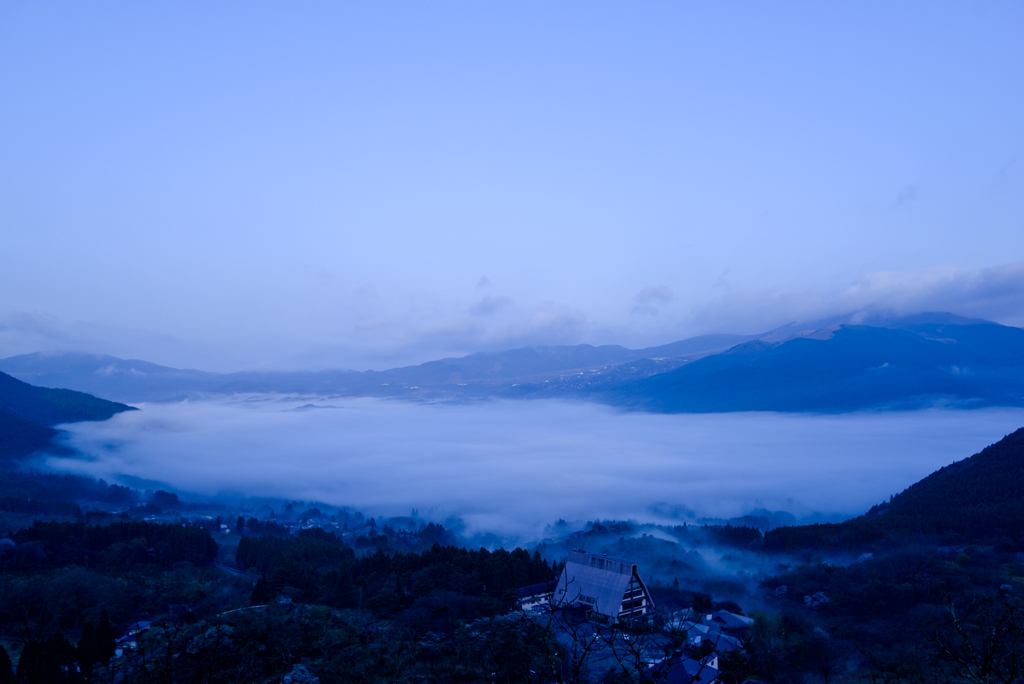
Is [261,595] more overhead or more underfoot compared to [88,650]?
more underfoot

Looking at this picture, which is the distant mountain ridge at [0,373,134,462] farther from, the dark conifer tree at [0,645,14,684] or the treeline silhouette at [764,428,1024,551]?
the treeline silhouette at [764,428,1024,551]

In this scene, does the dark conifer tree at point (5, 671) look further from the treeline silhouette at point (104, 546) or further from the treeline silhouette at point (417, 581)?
the treeline silhouette at point (104, 546)

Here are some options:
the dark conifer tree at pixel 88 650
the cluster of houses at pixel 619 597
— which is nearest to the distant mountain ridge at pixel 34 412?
the dark conifer tree at pixel 88 650

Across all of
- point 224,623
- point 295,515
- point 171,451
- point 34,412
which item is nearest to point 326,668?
point 224,623

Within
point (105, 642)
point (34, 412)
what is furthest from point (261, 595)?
point (34, 412)

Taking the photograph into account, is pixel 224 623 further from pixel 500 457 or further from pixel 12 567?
pixel 500 457

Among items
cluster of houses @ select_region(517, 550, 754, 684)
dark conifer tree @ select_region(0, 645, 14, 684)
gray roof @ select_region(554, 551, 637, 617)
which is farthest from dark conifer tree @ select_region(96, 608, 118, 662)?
gray roof @ select_region(554, 551, 637, 617)

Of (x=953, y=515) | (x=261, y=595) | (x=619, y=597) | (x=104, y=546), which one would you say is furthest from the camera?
(x=953, y=515)

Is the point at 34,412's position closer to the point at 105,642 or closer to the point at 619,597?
the point at 105,642

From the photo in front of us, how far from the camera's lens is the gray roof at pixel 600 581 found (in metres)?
23.7

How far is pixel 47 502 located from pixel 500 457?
97971mm

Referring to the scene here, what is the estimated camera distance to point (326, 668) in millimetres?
11742

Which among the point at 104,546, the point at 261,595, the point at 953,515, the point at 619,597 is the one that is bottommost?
the point at 104,546

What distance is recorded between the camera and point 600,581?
2475cm
